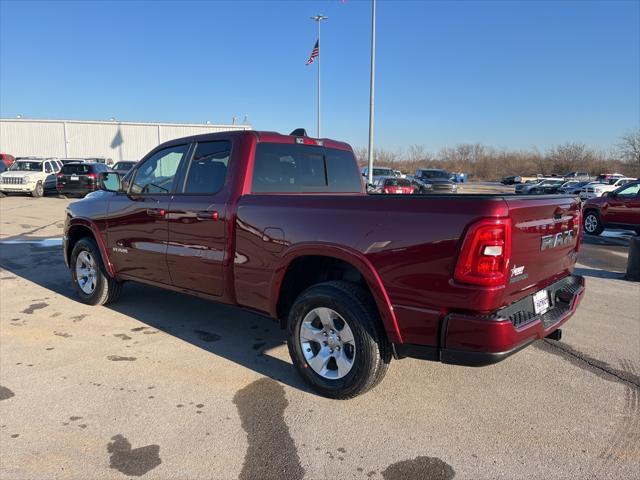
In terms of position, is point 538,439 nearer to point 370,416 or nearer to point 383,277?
point 370,416

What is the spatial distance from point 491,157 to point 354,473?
110422 mm

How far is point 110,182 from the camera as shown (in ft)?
16.8

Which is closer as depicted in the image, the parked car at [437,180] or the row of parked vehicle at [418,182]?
the row of parked vehicle at [418,182]

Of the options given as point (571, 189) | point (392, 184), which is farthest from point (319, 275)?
point (571, 189)

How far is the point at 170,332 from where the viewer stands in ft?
15.6

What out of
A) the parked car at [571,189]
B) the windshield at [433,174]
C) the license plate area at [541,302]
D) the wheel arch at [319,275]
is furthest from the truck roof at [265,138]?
the parked car at [571,189]

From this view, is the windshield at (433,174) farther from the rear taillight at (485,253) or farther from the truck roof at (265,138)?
the rear taillight at (485,253)

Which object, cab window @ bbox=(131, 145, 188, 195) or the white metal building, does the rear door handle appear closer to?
cab window @ bbox=(131, 145, 188, 195)

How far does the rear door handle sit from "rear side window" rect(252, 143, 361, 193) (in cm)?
38

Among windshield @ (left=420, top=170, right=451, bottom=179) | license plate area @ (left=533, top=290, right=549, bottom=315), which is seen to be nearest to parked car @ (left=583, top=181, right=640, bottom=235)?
license plate area @ (left=533, top=290, right=549, bottom=315)

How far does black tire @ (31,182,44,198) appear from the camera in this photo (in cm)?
2247

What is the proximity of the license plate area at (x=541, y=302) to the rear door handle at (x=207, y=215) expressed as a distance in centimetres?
245

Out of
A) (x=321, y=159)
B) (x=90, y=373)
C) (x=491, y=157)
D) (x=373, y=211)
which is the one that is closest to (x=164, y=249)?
(x=90, y=373)

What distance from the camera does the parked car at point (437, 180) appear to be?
91.2ft
